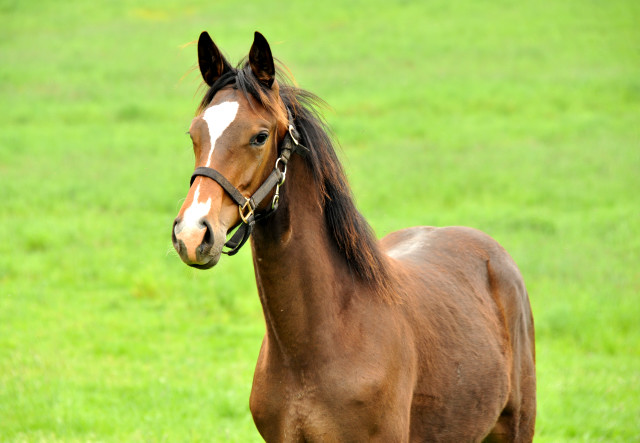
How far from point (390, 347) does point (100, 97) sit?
17.8m

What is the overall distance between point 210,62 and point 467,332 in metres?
2.15

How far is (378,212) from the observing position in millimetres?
12305

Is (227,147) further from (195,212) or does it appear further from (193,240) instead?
(193,240)

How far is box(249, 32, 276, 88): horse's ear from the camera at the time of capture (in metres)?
3.28

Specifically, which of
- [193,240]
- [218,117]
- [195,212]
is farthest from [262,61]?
[193,240]

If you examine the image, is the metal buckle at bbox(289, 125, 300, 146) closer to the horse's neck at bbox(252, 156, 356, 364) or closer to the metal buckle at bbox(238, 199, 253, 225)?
the horse's neck at bbox(252, 156, 356, 364)

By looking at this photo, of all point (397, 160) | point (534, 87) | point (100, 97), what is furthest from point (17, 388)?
point (534, 87)

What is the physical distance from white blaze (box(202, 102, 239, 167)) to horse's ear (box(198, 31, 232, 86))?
0.32 m

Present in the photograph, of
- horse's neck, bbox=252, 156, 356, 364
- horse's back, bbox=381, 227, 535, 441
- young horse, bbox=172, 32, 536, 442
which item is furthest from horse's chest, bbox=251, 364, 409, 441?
horse's back, bbox=381, 227, 535, 441

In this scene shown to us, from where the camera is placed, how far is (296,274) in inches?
136

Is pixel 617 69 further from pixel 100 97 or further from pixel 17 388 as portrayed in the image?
pixel 17 388

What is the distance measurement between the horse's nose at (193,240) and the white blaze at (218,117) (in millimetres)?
334

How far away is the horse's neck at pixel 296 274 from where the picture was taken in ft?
11.1

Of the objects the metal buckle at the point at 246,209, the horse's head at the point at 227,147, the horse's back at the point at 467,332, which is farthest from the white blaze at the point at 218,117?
the horse's back at the point at 467,332
